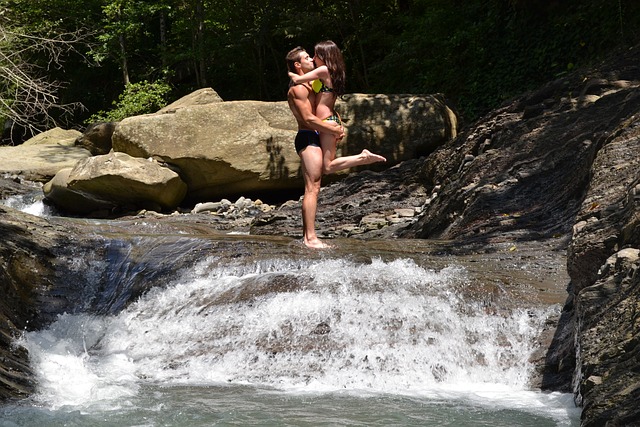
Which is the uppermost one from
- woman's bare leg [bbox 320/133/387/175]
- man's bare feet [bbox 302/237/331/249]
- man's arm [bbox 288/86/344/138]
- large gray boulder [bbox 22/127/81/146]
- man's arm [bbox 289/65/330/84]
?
man's arm [bbox 289/65/330/84]

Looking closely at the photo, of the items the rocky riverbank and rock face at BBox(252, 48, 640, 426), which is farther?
the rocky riverbank

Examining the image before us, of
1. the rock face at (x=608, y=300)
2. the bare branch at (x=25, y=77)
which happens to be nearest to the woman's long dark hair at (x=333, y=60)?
the rock face at (x=608, y=300)

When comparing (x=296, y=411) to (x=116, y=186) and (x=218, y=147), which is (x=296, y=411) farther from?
(x=218, y=147)

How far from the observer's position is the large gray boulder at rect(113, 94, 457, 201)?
635 inches

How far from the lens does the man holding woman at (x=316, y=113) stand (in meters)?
7.90

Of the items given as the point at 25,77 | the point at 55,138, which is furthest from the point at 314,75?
the point at 55,138

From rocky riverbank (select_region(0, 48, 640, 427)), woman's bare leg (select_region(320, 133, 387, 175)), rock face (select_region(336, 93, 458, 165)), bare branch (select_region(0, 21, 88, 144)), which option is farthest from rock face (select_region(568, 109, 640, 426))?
rock face (select_region(336, 93, 458, 165))

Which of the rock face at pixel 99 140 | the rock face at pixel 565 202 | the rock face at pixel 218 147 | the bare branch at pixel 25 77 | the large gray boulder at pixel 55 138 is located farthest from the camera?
the large gray boulder at pixel 55 138

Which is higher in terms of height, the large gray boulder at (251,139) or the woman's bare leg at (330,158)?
the woman's bare leg at (330,158)

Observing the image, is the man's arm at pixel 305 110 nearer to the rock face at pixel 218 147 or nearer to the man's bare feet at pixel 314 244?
the man's bare feet at pixel 314 244

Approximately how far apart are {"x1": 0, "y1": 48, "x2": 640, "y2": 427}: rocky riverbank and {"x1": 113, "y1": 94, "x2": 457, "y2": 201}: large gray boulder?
0.97 meters

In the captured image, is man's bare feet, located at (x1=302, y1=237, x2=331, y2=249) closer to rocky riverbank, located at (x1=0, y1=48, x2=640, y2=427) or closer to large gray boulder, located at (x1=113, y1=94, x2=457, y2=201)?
rocky riverbank, located at (x1=0, y1=48, x2=640, y2=427)

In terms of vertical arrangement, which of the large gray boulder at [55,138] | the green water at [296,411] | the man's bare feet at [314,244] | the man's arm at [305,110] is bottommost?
the large gray boulder at [55,138]

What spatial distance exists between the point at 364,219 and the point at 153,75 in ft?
55.2
